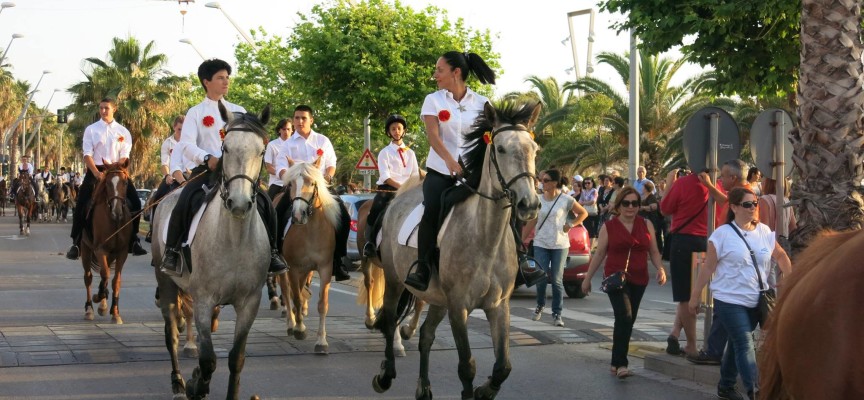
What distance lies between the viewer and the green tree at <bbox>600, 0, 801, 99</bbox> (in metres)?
19.8

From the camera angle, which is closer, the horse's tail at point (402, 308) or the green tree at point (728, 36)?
the horse's tail at point (402, 308)

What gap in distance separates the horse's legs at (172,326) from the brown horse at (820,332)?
19.8ft

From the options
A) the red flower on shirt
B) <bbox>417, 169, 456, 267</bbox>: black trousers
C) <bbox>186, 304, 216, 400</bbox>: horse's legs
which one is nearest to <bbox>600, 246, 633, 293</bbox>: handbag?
<bbox>417, 169, 456, 267</bbox>: black trousers

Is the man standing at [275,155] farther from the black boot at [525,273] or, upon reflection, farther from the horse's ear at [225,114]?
the black boot at [525,273]

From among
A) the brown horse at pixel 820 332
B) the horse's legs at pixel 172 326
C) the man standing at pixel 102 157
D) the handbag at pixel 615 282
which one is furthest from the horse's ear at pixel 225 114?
the man standing at pixel 102 157

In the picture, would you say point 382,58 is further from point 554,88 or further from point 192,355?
point 192,355

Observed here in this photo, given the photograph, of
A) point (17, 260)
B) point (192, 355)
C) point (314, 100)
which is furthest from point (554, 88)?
point (192, 355)

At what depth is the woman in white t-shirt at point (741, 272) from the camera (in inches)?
331

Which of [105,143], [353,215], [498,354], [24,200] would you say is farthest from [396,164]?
[24,200]

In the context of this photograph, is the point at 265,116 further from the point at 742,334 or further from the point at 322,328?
the point at 742,334

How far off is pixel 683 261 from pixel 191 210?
4.99 meters

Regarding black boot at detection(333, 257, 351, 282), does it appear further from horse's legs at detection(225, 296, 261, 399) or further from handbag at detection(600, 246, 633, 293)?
horse's legs at detection(225, 296, 261, 399)

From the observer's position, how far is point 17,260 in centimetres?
2503

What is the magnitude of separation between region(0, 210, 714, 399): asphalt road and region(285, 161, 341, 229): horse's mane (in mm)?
1344
